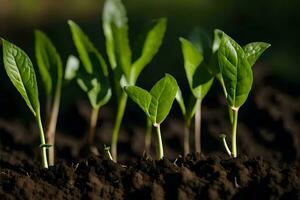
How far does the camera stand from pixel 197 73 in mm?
2129

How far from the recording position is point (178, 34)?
3.74 m

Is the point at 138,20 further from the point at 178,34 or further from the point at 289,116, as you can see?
the point at 289,116

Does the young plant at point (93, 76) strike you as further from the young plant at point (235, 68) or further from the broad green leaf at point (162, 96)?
the young plant at point (235, 68)

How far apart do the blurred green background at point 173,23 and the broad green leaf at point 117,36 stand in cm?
94

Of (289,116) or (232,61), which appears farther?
(289,116)

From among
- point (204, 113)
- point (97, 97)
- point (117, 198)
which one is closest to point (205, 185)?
point (117, 198)

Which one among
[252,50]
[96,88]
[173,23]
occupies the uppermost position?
[252,50]

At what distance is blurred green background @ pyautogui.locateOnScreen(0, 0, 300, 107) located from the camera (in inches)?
134

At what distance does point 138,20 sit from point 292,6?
2.73ft

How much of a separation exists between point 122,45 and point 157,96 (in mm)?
424

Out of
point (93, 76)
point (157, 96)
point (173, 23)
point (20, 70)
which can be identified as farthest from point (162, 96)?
point (173, 23)

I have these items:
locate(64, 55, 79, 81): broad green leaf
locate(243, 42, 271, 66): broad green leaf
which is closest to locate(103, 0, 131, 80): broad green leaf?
locate(64, 55, 79, 81): broad green leaf

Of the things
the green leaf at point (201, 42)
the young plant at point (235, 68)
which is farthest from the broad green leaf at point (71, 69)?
the young plant at point (235, 68)

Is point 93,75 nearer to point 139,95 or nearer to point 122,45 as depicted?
point 122,45
